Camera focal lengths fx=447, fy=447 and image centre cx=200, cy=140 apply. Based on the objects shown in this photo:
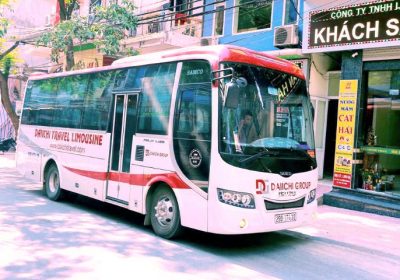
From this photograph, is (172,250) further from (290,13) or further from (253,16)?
(253,16)

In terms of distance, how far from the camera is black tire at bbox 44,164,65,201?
10508mm

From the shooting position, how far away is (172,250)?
6.55 metres

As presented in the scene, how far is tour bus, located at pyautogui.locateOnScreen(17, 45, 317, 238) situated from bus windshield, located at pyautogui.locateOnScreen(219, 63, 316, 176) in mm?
15

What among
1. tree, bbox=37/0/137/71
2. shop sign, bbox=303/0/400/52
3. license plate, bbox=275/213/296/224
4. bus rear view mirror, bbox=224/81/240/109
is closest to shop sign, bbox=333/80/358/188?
shop sign, bbox=303/0/400/52

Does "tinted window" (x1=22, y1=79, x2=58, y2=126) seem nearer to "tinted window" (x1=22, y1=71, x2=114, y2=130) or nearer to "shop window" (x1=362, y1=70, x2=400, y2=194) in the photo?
"tinted window" (x1=22, y1=71, x2=114, y2=130)

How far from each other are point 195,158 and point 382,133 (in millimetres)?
6811

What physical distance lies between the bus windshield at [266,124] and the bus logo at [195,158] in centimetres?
46

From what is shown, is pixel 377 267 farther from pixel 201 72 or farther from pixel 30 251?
pixel 30 251

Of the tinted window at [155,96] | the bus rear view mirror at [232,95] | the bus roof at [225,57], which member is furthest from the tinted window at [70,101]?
the bus rear view mirror at [232,95]

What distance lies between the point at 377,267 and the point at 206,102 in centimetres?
347

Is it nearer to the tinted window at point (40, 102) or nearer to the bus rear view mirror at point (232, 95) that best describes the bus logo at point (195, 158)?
the bus rear view mirror at point (232, 95)

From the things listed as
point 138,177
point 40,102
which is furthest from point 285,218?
point 40,102

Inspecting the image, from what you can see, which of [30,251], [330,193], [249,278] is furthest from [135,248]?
[330,193]

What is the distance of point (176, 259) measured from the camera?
6.09 metres
